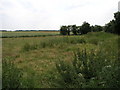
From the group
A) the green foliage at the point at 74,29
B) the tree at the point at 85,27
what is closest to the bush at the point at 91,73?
the tree at the point at 85,27

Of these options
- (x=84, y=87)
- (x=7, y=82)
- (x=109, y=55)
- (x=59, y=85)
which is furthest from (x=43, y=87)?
(x=109, y=55)

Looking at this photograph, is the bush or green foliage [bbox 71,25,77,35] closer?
the bush

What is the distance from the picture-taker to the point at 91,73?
10.1 ft

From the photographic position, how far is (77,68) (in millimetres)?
3270

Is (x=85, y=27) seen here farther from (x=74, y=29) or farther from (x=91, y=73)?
(x=91, y=73)

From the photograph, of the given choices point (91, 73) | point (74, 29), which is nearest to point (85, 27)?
point (74, 29)

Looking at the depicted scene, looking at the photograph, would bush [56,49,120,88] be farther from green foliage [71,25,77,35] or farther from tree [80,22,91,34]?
green foliage [71,25,77,35]

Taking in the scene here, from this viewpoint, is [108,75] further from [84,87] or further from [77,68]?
[77,68]

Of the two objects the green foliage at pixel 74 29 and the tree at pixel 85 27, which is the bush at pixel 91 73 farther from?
the green foliage at pixel 74 29

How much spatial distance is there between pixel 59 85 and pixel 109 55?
211 cm

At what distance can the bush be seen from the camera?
7.50 ft

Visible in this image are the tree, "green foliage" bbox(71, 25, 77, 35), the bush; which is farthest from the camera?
"green foliage" bbox(71, 25, 77, 35)

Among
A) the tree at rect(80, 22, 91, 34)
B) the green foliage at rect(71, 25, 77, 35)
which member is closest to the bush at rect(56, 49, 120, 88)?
the tree at rect(80, 22, 91, 34)

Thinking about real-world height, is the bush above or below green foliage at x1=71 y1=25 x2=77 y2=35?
below
